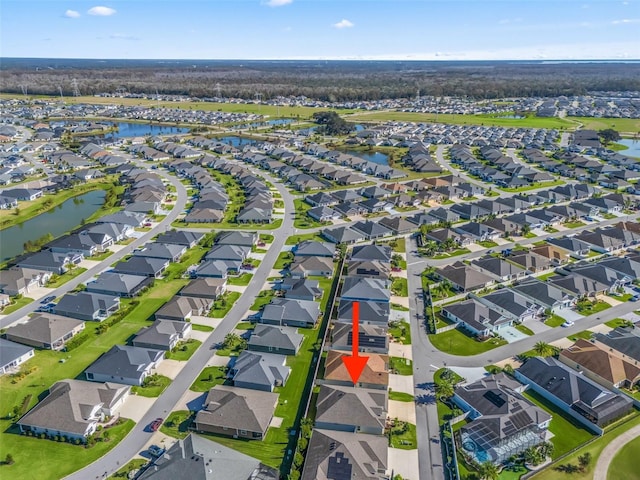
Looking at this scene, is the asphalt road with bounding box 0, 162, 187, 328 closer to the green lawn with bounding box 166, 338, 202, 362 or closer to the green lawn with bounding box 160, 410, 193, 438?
the green lawn with bounding box 166, 338, 202, 362

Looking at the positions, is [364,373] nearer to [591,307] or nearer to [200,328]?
[200,328]

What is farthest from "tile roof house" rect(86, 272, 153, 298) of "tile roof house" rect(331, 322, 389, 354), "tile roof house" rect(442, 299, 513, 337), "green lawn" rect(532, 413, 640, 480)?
"green lawn" rect(532, 413, 640, 480)

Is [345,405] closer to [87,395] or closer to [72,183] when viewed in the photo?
[87,395]

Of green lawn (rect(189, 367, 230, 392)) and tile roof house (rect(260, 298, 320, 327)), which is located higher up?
tile roof house (rect(260, 298, 320, 327))

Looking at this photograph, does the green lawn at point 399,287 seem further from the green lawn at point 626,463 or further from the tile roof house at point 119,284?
the tile roof house at point 119,284

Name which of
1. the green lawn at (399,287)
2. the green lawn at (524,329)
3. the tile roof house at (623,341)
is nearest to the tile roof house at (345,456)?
the green lawn at (524,329)
